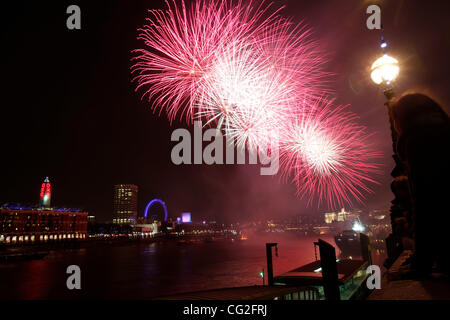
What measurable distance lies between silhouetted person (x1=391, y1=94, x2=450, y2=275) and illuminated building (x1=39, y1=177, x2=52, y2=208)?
149932 millimetres

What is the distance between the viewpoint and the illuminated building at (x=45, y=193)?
126 m

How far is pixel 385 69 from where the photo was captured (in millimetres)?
7297

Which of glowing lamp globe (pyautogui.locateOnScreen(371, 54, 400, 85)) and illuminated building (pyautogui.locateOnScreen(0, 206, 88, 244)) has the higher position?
glowing lamp globe (pyautogui.locateOnScreen(371, 54, 400, 85))

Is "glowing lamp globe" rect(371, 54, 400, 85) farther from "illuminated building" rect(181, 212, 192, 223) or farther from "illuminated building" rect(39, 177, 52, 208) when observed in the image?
"illuminated building" rect(181, 212, 192, 223)

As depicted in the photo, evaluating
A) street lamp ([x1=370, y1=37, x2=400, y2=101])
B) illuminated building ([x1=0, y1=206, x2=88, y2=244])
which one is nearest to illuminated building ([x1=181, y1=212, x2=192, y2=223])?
illuminated building ([x1=0, y1=206, x2=88, y2=244])

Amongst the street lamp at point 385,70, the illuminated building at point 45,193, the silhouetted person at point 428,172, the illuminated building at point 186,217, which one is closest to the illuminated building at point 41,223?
the illuminated building at point 45,193

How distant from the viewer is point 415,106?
3.20 metres

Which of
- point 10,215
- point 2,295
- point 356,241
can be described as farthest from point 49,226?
point 356,241

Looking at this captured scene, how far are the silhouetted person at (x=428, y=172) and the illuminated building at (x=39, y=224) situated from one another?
377 ft

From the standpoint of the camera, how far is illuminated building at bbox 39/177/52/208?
413 feet

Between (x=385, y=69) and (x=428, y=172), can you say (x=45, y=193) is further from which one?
(x=428, y=172)

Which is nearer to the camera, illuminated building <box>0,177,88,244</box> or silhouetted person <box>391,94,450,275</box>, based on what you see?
silhouetted person <box>391,94,450,275</box>
